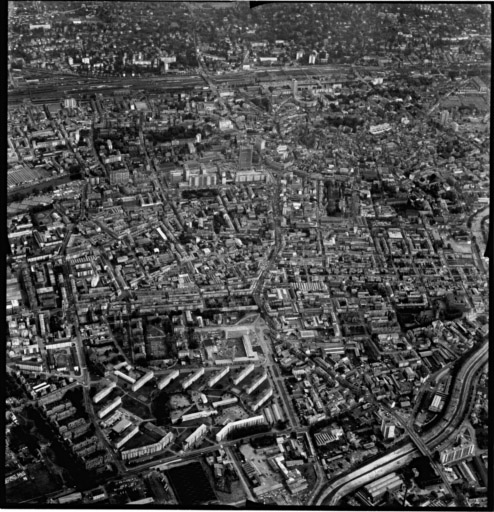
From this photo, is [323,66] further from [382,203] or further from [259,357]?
[259,357]

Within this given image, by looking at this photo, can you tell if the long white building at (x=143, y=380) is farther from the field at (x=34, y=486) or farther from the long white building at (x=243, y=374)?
the field at (x=34, y=486)

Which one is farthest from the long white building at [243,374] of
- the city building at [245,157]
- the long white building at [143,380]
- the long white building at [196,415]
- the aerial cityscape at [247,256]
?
the city building at [245,157]

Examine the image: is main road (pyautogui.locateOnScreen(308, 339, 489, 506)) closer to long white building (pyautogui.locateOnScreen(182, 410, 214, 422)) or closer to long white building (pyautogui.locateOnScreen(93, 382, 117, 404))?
long white building (pyautogui.locateOnScreen(182, 410, 214, 422))

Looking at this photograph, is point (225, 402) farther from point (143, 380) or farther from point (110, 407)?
point (110, 407)

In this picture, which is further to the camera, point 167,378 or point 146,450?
point 167,378

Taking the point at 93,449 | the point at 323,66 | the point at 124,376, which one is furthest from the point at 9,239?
the point at 323,66

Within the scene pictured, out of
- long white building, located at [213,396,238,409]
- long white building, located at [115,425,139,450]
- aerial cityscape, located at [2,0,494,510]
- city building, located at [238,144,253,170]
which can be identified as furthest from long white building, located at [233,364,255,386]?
city building, located at [238,144,253,170]

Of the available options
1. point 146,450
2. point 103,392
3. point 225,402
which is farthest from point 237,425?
point 103,392

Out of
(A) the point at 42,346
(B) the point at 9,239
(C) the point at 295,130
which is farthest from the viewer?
(C) the point at 295,130
